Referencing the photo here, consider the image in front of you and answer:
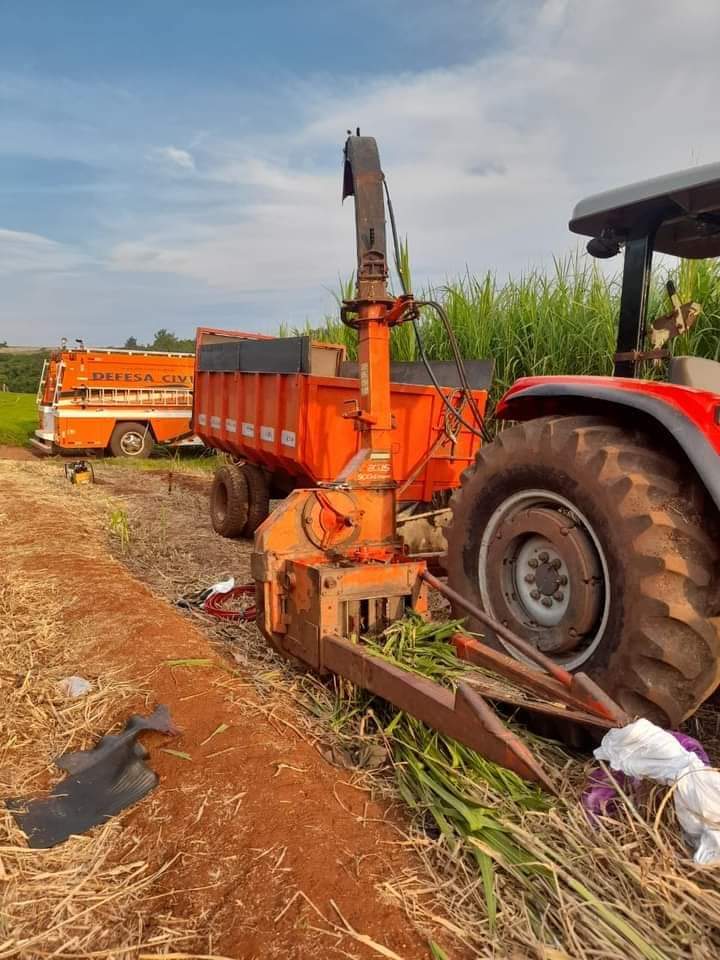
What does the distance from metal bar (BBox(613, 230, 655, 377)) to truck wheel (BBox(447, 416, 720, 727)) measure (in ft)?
1.55

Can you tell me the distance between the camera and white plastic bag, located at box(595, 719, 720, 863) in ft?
6.13

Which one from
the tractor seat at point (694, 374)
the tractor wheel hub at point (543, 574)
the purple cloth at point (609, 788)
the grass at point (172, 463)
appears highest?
the tractor seat at point (694, 374)

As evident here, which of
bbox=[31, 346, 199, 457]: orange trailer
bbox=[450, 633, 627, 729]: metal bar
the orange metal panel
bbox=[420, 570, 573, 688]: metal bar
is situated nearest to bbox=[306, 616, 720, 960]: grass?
bbox=[450, 633, 627, 729]: metal bar

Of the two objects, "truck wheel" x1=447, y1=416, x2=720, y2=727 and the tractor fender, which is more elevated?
the tractor fender

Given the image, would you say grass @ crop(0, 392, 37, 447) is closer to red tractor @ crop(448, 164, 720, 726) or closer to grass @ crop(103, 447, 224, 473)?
grass @ crop(103, 447, 224, 473)

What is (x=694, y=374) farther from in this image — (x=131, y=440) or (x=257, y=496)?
(x=131, y=440)

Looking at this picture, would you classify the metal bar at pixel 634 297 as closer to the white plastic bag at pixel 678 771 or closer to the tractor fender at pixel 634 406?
the tractor fender at pixel 634 406

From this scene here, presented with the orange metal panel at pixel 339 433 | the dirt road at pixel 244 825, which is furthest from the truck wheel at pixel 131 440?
the dirt road at pixel 244 825

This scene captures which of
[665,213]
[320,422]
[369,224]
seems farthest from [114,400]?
[665,213]

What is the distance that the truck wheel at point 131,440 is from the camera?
55.5ft

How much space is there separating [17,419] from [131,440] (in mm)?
10465

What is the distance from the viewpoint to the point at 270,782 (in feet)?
8.64

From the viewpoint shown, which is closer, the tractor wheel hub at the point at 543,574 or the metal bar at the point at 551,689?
the metal bar at the point at 551,689

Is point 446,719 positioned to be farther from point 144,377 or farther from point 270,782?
point 144,377
